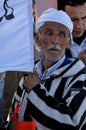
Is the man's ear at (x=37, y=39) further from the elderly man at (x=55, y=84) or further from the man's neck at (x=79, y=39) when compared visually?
the man's neck at (x=79, y=39)

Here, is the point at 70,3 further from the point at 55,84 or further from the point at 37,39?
the point at 55,84

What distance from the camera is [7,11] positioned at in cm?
245

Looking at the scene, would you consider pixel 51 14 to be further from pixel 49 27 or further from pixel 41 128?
pixel 41 128

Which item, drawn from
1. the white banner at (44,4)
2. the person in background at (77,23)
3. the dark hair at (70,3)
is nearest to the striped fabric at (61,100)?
the person in background at (77,23)

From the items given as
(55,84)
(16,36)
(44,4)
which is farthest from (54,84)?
(44,4)

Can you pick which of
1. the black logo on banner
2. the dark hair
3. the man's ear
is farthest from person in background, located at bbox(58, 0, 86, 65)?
the black logo on banner

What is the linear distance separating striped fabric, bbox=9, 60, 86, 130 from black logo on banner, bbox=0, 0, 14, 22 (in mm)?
502

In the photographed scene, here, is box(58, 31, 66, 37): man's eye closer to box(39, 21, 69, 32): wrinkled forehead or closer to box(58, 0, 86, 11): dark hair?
box(39, 21, 69, 32): wrinkled forehead

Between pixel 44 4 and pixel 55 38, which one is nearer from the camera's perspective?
pixel 55 38

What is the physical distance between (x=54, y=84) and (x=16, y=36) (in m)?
0.44

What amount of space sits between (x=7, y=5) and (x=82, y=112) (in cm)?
85

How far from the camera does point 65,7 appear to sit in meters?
3.54

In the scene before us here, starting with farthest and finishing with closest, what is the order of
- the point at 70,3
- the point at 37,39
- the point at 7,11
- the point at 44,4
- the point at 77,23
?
the point at 44,4, the point at 70,3, the point at 77,23, the point at 37,39, the point at 7,11

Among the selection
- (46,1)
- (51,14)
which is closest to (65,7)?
(46,1)
